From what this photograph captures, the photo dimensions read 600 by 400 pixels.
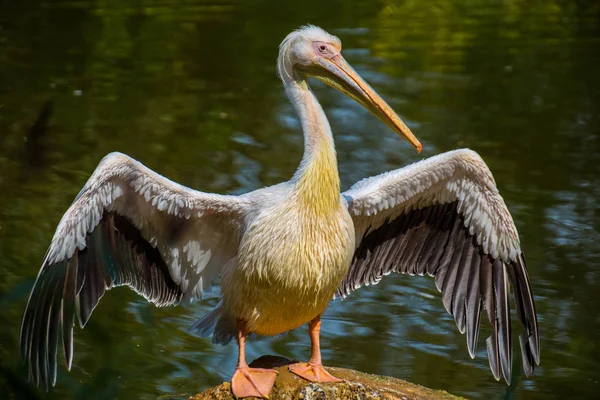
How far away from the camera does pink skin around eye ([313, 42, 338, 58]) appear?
462cm

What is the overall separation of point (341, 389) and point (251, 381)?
0.39m

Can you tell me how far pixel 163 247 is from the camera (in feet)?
15.8

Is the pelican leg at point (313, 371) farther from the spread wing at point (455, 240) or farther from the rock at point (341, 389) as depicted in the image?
the spread wing at point (455, 240)

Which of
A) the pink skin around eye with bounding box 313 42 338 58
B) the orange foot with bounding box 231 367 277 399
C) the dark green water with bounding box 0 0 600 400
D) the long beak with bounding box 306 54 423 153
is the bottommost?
the dark green water with bounding box 0 0 600 400

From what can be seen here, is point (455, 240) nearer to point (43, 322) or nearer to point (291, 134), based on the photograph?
point (43, 322)

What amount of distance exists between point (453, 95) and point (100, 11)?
701 cm

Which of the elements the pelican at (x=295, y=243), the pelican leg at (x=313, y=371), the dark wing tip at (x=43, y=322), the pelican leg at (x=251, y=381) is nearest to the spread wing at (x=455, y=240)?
the pelican at (x=295, y=243)

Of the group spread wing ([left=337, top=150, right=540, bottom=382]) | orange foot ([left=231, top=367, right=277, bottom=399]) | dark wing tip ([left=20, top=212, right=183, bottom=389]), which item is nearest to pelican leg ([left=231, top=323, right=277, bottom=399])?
orange foot ([left=231, top=367, right=277, bottom=399])

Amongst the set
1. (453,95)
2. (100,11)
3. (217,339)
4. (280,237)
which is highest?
(280,237)

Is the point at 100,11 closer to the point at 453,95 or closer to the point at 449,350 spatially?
the point at 453,95

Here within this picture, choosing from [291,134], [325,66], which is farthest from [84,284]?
[291,134]

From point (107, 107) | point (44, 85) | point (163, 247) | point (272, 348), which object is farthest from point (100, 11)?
point (163, 247)

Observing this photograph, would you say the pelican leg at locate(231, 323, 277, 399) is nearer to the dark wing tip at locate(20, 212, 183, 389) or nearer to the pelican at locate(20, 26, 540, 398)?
the pelican at locate(20, 26, 540, 398)

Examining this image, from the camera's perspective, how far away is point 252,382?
4250 mm
